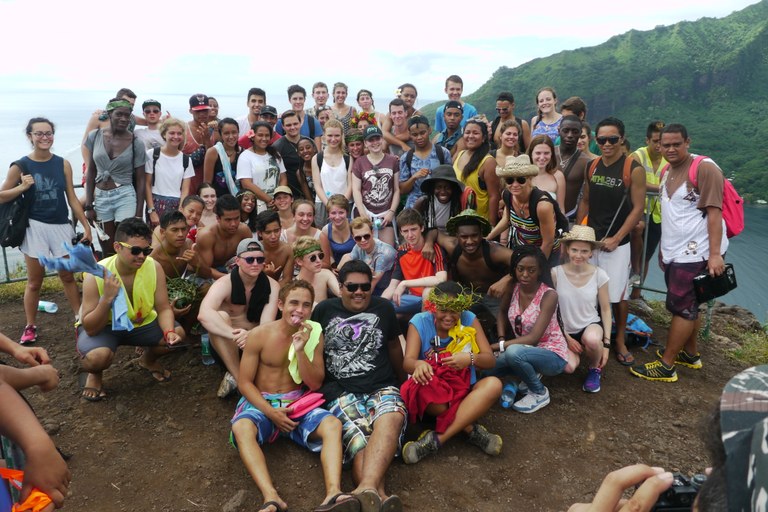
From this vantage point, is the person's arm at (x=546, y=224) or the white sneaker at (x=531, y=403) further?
the person's arm at (x=546, y=224)

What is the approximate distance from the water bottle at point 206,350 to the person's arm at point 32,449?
3.19 meters

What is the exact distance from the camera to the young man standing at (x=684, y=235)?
493 cm

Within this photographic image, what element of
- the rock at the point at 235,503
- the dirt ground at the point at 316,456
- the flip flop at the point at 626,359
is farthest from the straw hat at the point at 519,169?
the rock at the point at 235,503

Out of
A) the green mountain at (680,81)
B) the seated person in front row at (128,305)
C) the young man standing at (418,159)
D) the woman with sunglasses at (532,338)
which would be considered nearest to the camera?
the seated person in front row at (128,305)

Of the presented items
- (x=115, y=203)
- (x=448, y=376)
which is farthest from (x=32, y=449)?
(x=115, y=203)

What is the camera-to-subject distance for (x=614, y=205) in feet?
18.0

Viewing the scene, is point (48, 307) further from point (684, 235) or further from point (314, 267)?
point (684, 235)

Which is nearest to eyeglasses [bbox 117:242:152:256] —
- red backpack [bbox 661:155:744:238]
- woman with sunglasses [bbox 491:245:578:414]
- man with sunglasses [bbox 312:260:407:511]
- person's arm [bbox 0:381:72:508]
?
man with sunglasses [bbox 312:260:407:511]

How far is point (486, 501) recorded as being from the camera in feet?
12.3

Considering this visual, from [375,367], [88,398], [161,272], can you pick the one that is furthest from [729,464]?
[88,398]

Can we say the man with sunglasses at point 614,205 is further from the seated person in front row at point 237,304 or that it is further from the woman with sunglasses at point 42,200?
the woman with sunglasses at point 42,200

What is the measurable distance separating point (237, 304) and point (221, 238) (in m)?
1.06

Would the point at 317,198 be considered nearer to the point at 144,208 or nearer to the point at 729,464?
the point at 144,208

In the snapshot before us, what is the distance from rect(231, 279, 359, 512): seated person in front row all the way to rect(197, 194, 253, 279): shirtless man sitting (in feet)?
5.48
